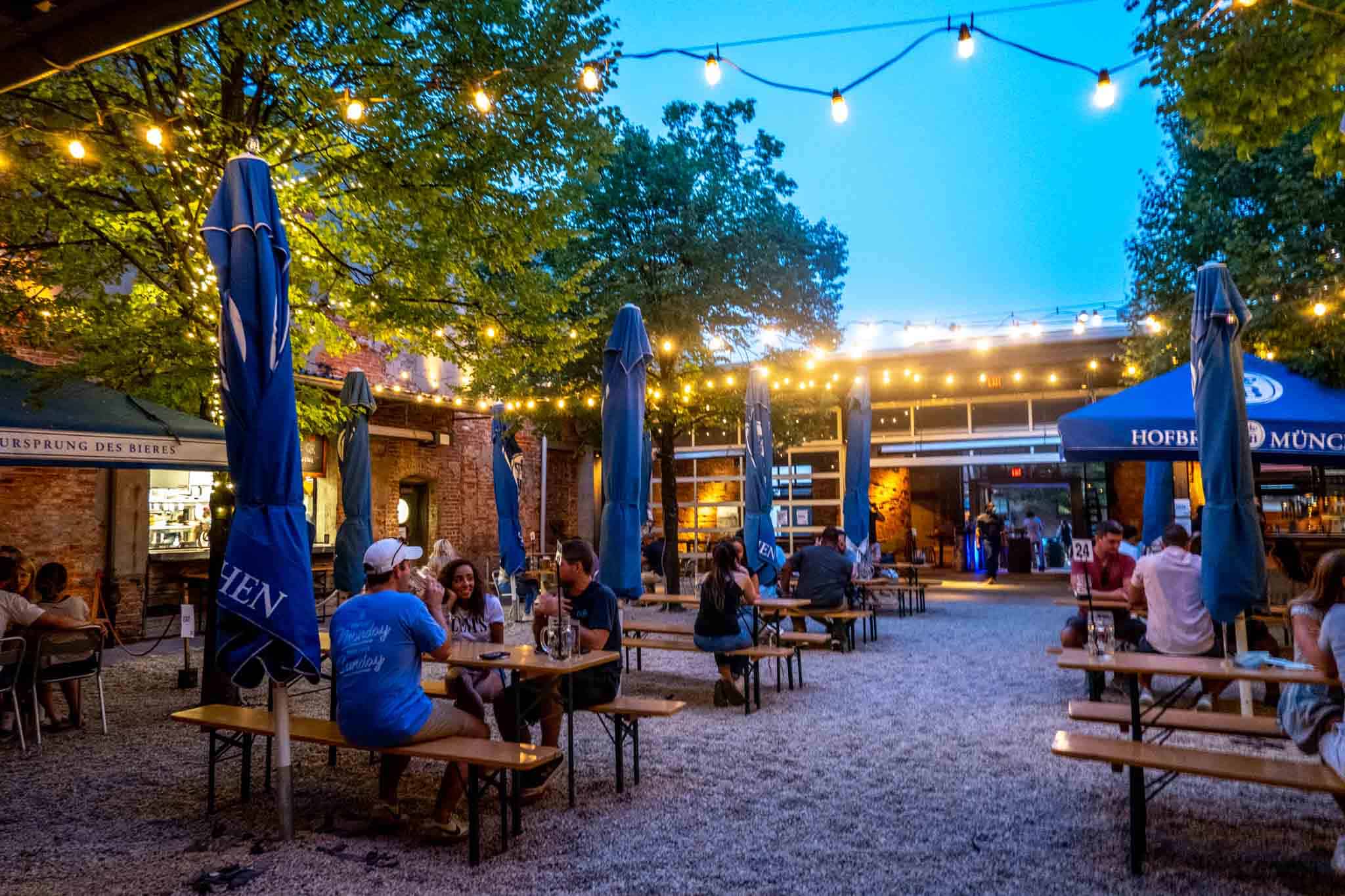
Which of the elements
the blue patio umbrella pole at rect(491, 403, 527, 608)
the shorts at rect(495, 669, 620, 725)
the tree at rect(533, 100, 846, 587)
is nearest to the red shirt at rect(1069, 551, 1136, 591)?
the shorts at rect(495, 669, 620, 725)

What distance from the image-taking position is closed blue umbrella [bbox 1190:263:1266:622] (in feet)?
17.1

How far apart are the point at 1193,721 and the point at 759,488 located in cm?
610

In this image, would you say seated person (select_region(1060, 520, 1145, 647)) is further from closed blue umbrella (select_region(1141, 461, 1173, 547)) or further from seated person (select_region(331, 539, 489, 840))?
seated person (select_region(331, 539, 489, 840))

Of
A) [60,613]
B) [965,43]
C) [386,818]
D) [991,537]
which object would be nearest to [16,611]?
[60,613]

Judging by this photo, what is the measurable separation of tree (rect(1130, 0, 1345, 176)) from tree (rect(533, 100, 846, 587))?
7438 millimetres

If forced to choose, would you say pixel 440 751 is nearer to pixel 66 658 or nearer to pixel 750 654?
pixel 750 654

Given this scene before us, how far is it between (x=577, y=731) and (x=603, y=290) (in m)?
8.22

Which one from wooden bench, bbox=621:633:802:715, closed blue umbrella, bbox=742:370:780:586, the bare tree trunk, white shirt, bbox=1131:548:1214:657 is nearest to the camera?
white shirt, bbox=1131:548:1214:657

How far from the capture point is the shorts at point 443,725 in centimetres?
405

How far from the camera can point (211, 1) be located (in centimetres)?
297

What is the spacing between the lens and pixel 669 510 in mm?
14070

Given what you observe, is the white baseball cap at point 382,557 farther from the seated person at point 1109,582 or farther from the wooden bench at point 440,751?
the seated person at point 1109,582

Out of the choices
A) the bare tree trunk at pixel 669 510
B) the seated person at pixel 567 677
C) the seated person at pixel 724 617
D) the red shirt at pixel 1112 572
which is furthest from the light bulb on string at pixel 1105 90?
the bare tree trunk at pixel 669 510

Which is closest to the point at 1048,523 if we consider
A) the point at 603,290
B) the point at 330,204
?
the point at 603,290
